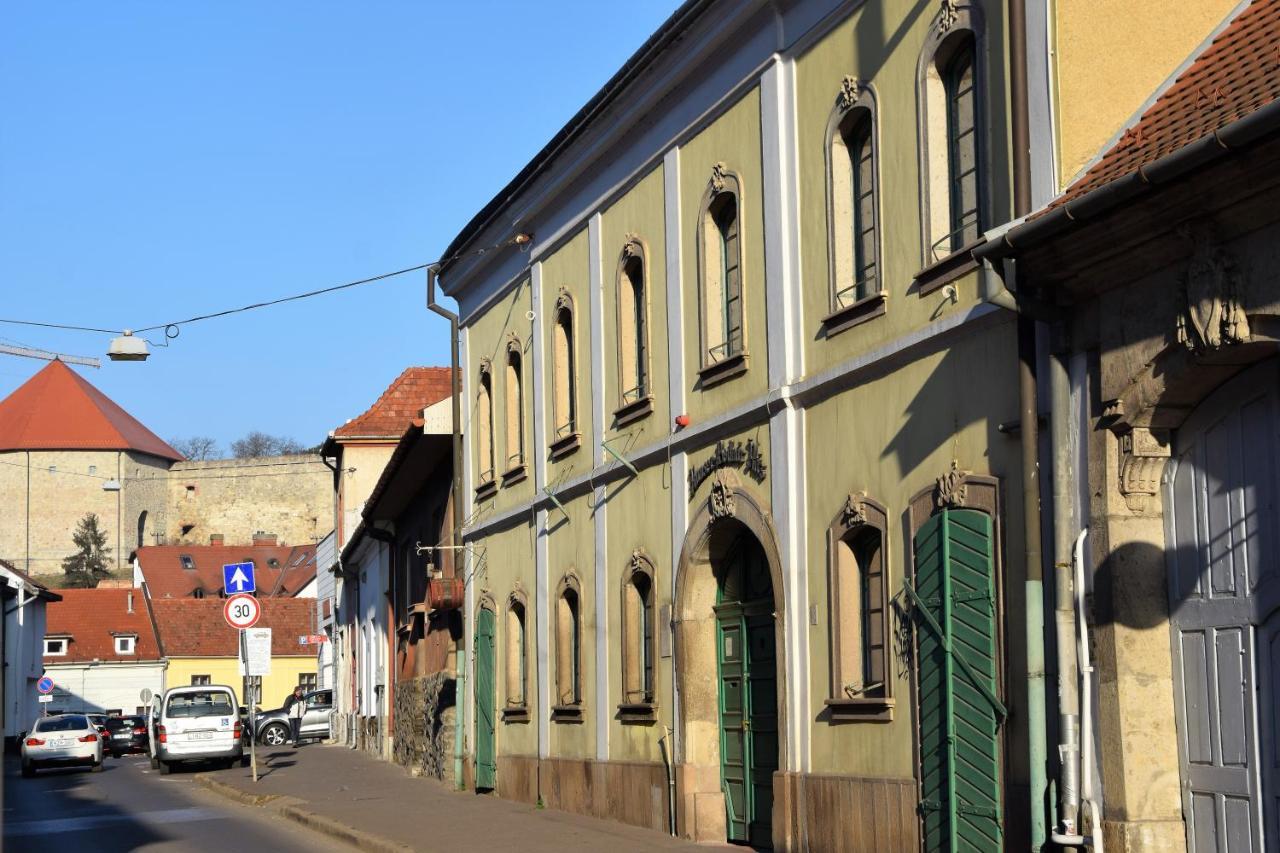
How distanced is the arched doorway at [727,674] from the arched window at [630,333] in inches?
94.9

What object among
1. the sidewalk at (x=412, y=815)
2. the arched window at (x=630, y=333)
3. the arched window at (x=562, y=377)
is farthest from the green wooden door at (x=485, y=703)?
the arched window at (x=630, y=333)

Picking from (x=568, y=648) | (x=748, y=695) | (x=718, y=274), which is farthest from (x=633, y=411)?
(x=568, y=648)

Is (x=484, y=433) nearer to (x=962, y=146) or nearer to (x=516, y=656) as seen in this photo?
(x=516, y=656)

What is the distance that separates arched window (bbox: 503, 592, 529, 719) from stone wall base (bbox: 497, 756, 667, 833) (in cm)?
74

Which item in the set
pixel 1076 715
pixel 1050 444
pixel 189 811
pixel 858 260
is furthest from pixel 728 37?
pixel 189 811

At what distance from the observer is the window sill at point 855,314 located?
13.5m

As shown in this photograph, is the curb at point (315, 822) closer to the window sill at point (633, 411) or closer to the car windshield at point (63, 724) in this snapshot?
the window sill at point (633, 411)

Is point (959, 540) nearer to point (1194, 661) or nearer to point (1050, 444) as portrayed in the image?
point (1050, 444)

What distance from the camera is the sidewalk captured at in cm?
1689

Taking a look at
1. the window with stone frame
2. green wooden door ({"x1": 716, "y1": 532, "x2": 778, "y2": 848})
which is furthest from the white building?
the window with stone frame

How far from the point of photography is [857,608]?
14148mm

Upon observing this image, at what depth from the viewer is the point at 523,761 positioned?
23.3 metres

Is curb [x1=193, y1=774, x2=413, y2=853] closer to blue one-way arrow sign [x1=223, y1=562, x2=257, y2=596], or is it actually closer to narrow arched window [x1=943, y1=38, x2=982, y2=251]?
blue one-way arrow sign [x1=223, y1=562, x2=257, y2=596]

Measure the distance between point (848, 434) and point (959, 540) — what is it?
2.13 m
